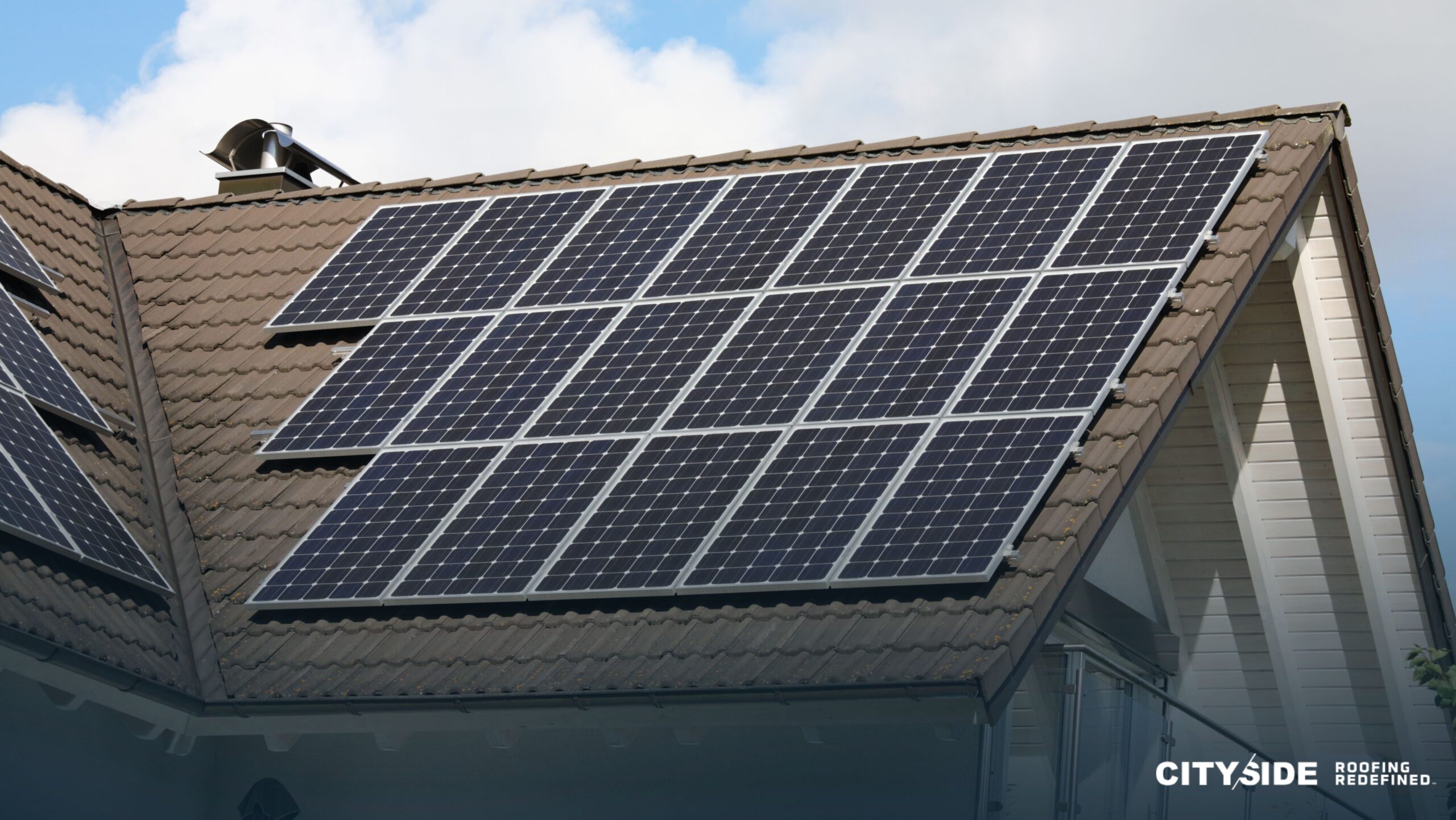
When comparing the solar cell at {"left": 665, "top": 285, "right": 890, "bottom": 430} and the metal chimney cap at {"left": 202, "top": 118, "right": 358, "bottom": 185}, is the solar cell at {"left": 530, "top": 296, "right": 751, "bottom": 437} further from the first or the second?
the metal chimney cap at {"left": 202, "top": 118, "right": 358, "bottom": 185}

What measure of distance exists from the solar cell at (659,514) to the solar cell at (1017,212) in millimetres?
2376

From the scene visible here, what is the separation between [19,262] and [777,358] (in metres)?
6.96

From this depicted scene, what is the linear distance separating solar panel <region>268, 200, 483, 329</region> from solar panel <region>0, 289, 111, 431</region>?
179cm

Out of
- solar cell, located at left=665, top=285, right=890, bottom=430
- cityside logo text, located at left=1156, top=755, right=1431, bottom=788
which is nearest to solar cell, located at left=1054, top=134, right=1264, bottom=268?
solar cell, located at left=665, top=285, right=890, bottom=430

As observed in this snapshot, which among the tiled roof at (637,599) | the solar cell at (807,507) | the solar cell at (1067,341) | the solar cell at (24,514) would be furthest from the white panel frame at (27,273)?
the solar cell at (1067,341)

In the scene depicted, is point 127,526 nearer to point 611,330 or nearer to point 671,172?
point 611,330

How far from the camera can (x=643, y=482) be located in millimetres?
11391

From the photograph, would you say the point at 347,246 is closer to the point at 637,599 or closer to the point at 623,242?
the point at 623,242

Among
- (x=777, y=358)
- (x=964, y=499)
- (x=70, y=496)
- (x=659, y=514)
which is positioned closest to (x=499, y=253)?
(x=777, y=358)

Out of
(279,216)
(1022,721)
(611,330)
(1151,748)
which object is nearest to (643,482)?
(611,330)

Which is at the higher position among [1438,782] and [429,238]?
[429,238]

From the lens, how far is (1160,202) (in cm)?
1270

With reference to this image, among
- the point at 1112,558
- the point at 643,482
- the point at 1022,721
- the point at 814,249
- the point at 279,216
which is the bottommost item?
the point at 1022,721

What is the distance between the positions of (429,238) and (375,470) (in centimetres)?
346
